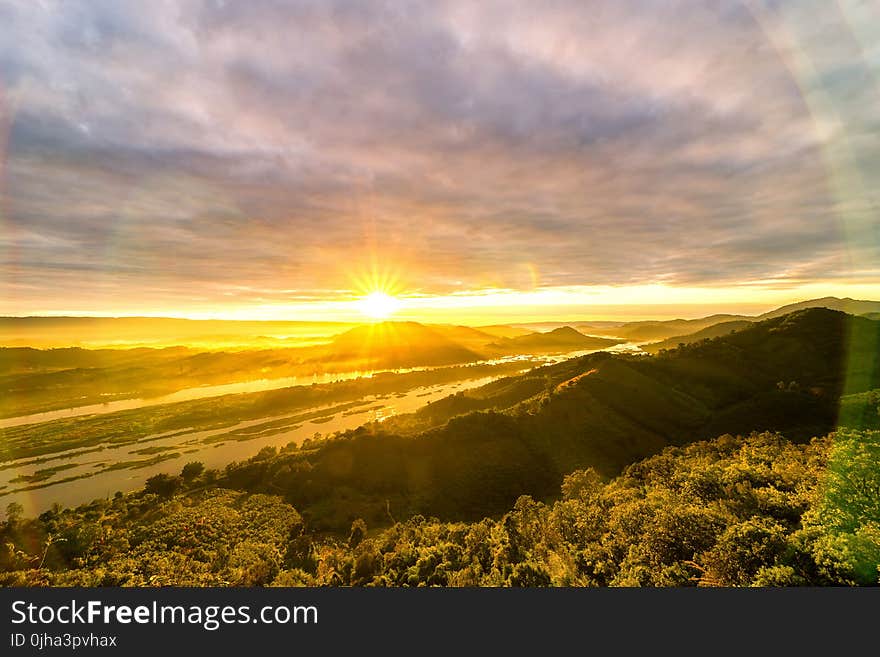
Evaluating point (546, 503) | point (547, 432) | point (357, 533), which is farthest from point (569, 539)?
point (547, 432)

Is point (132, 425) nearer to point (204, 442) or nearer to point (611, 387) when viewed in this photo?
point (204, 442)

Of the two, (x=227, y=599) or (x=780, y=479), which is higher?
(x=227, y=599)

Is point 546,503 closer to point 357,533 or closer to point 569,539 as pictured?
point 569,539

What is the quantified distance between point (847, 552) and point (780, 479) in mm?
15565

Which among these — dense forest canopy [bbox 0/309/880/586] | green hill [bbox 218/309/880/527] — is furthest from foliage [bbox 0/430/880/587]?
green hill [bbox 218/309/880/527]

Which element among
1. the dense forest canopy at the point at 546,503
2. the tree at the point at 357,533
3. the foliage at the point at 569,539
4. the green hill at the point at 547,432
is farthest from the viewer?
the green hill at the point at 547,432

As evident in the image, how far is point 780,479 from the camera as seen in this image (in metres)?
29.1

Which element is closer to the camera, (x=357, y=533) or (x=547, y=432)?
(x=357, y=533)

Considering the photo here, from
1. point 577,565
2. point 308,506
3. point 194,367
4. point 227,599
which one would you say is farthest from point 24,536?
point 194,367

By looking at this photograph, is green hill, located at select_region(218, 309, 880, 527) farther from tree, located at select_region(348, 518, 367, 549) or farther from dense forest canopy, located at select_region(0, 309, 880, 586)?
tree, located at select_region(348, 518, 367, 549)

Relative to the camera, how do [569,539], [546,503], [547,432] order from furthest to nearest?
[547,432]
[546,503]
[569,539]

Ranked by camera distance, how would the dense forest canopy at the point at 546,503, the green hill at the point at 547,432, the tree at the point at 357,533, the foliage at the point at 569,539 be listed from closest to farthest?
1. the foliage at the point at 569,539
2. the dense forest canopy at the point at 546,503
3. the tree at the point at 357,533
4. the green hill at the point at 547,432

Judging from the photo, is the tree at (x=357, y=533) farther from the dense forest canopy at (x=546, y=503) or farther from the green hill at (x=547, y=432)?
the green hill at (x=547, y=432)

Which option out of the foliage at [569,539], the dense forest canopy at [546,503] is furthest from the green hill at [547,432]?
the foliage at [569,539]
